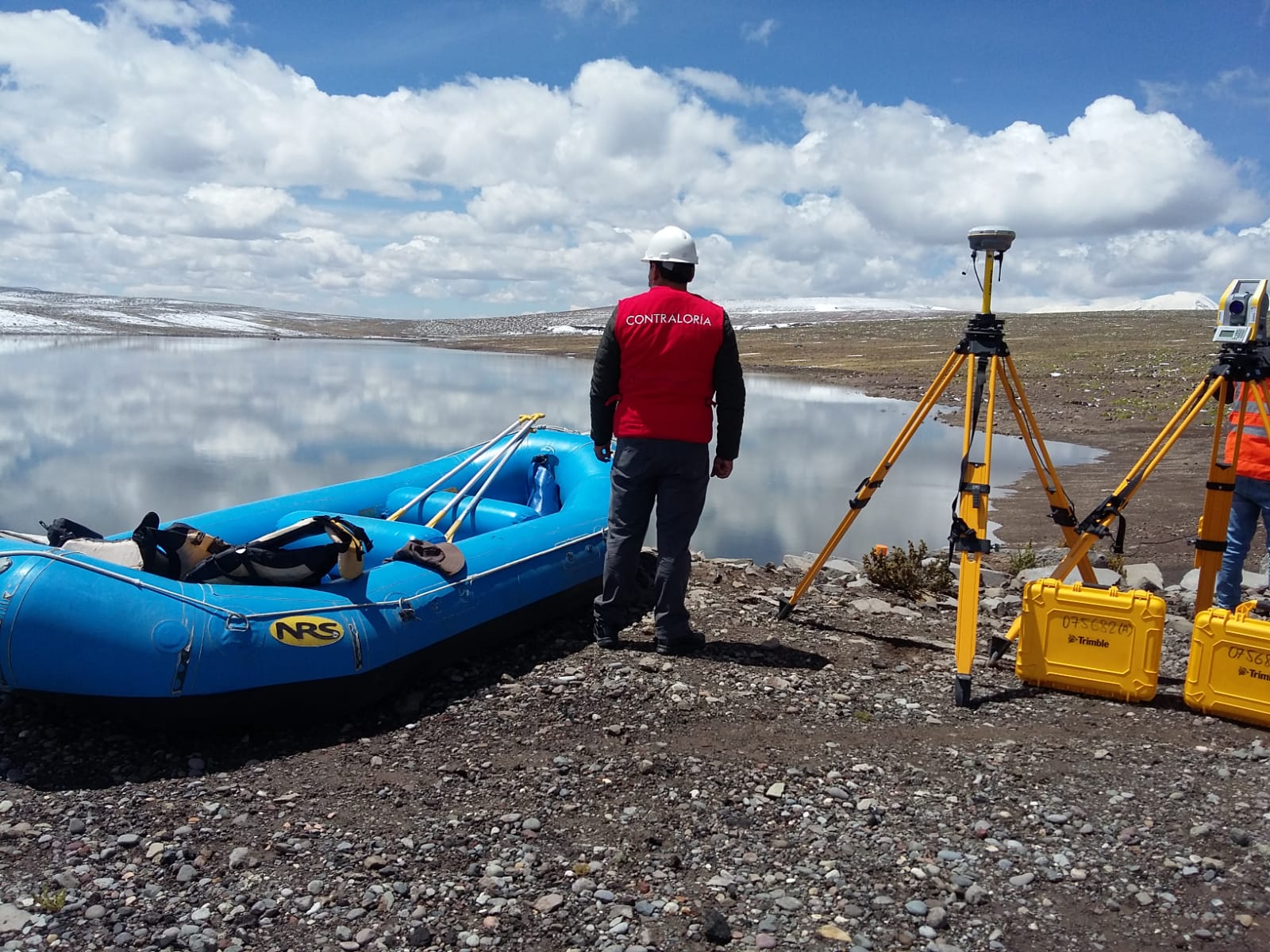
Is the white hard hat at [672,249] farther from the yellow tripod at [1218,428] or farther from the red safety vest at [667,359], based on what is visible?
the yellow tripod at [1218,428]

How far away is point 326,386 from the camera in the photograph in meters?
29.9

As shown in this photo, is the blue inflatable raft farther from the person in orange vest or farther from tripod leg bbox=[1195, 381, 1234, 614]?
the person in orange vest

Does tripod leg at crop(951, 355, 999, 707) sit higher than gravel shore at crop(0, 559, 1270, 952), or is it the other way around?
tripod leg at crop(951, 355, 999, 707)

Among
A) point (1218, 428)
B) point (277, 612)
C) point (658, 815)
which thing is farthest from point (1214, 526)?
point (277, 612)

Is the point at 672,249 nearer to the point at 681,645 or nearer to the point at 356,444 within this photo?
the point at 681,645

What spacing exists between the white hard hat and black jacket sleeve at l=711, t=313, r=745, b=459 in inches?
13.7

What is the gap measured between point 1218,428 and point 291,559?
469 centimetres

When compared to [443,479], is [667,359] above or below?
above

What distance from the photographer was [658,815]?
3.34m

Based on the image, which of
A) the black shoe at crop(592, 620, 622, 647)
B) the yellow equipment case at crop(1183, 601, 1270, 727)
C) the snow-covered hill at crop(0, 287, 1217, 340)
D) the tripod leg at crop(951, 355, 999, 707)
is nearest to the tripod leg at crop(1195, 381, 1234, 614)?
the yellow equipment case at crop(1183, 601, 1270, 727)

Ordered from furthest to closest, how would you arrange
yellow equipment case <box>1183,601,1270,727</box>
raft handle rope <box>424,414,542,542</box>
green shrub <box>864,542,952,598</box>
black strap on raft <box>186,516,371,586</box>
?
1. green shrub <box>864,542,952,598</box>
2. raft handle rope <box>424,414,542,542</box>
3. black strap on raft <box>186,516,371,586</box>
4. yellow equipment case <box>1183,601,1270,727</box>

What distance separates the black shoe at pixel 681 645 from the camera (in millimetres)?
4773

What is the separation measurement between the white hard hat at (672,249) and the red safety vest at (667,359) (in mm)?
154

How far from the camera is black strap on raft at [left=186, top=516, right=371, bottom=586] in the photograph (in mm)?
4324
